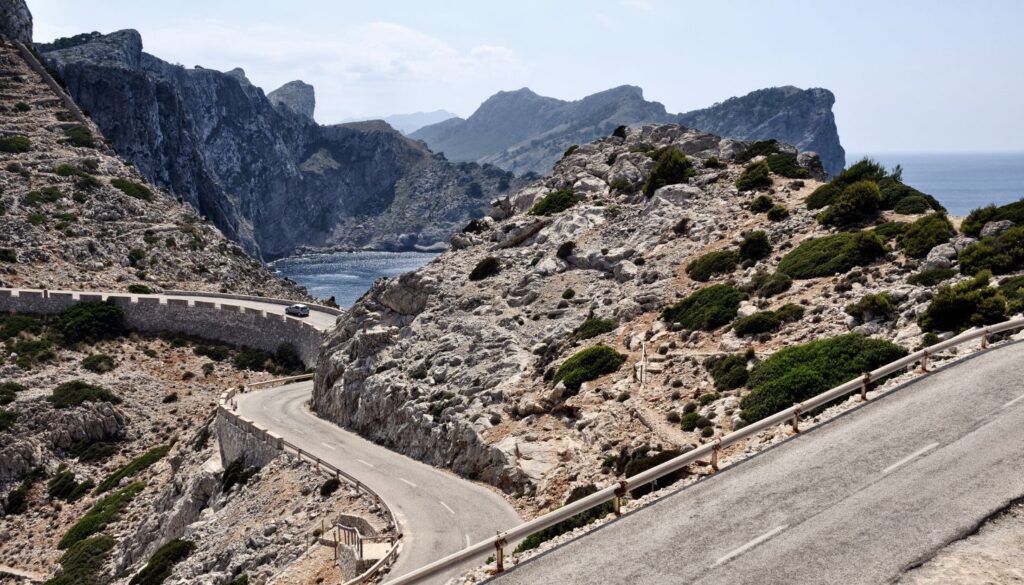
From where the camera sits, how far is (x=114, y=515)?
5122 centimetres

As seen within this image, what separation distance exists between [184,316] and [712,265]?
2228 inches

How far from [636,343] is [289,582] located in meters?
16.4

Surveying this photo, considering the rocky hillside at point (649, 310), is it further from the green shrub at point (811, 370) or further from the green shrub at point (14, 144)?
the green shrub at point (14, 144)

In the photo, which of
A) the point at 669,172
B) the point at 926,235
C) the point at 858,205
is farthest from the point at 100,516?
the point at 926,235

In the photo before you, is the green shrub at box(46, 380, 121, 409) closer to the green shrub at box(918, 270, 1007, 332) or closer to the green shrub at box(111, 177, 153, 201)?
the green shrub at box(111, 177, 153, 201)

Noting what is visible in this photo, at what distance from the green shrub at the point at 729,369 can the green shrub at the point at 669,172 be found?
2427 centimetres

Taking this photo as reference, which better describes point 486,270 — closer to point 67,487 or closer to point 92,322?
point 67,487

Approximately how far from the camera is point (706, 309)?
3553 centimetres

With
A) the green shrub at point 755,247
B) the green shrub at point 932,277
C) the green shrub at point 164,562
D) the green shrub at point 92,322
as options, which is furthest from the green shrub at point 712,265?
the green shrub at point 92,322

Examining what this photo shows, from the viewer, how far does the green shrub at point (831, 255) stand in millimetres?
34531

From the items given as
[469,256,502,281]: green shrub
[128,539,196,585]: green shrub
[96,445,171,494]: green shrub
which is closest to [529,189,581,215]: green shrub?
[469,256,502,281]: green shrub

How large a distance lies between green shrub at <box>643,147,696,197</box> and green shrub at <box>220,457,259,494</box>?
28.6 metres

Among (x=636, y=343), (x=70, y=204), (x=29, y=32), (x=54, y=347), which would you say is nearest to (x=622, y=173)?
(x=636, y=343)

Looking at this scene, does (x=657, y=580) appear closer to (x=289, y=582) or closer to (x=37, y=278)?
(x=289, y=582)
